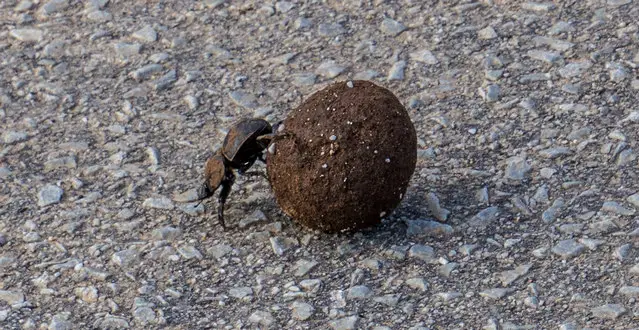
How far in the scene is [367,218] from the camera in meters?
4.41

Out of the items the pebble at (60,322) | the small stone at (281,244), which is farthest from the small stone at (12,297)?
the small stone at (281,244)

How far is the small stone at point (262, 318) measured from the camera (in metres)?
4.13

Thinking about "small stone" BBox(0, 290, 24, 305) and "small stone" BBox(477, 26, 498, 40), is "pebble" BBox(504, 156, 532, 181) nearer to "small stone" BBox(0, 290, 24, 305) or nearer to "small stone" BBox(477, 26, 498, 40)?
"small stone" BBox(477, 26, 498, 40)

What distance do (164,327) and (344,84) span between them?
50.7 inches

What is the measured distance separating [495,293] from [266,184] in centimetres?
141

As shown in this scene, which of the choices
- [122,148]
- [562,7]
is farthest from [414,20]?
[122,148]

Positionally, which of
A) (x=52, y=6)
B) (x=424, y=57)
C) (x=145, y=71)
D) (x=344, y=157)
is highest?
(x=344, y=157)

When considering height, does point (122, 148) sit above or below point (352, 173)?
below

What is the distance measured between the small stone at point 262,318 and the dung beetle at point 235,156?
25.8 inches

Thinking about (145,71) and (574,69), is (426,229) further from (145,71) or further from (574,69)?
(145,71)

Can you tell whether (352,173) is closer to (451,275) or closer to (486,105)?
(451,275)

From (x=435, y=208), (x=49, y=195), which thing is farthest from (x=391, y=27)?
(x=49, y=195)

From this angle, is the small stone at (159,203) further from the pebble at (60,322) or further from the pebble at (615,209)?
the pebble at (615,209)

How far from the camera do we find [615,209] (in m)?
4.66
